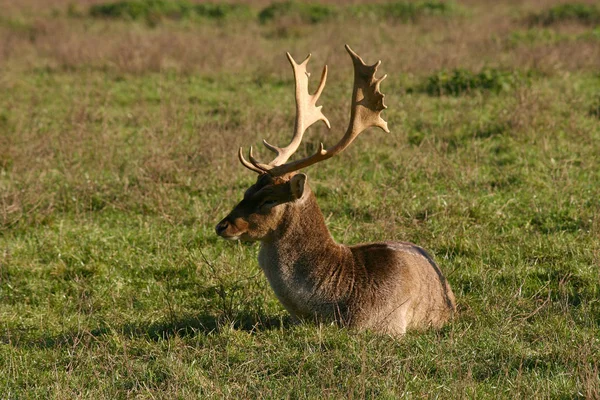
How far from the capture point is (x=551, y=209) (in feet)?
24.8

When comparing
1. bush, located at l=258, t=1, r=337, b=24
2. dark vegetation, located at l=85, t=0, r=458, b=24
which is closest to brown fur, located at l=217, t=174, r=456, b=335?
dark vegetation, located at l=85, t=0, r=458, b=24

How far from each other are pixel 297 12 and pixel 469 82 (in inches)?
353

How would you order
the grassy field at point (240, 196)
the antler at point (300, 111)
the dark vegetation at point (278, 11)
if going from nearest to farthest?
the grassy field at point (240, 196), the antler at point (300, 111), the dark vegetation at point (278, 11)

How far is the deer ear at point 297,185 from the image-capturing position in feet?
16.9

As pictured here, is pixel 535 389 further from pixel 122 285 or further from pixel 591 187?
pixel 591 187

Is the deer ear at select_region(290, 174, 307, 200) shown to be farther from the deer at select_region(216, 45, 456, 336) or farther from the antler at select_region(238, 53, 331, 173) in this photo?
the antler at select_region(238, 53, 331, 173)

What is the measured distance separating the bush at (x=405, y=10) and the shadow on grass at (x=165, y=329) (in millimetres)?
13932

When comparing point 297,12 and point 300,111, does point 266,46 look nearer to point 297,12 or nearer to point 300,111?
point 297,12

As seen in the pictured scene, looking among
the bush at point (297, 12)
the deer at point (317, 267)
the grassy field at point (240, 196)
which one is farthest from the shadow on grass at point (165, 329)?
the bush at point (297, 12)

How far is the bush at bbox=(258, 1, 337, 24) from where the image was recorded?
770 inches

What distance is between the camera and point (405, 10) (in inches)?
768

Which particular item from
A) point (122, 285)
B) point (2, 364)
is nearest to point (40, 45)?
point (122, 285)

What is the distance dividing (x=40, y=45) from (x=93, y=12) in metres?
5.75

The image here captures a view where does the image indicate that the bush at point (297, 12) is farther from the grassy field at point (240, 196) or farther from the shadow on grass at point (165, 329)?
the shadow on grass at point (165, 329)
